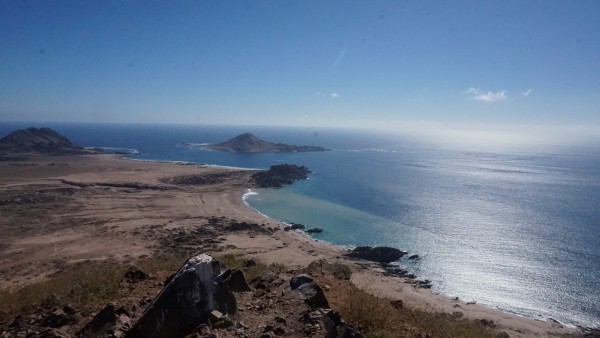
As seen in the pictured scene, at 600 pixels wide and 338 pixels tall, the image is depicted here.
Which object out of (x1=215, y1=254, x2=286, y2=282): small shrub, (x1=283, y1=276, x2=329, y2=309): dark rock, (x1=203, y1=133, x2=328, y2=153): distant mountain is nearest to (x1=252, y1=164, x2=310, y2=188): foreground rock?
(x1=215, y1=254, x2=286, y2=282): small shrub

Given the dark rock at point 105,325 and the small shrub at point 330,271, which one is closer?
the dark rock at point 105,325

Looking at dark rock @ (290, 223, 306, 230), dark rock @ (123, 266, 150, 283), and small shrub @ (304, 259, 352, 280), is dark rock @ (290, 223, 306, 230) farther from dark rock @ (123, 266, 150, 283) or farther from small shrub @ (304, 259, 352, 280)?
dark rock @ (123, 266, 150, 283)

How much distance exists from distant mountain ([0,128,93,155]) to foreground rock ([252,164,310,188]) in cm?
7636

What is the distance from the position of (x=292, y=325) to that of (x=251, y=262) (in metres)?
8.36

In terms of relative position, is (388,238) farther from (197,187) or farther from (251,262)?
(197,187)

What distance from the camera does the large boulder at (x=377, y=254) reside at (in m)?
40.8

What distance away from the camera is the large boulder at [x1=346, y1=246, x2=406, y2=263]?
40.8 metres

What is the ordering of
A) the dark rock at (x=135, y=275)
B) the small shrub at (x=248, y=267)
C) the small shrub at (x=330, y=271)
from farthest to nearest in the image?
the small shrub at (x=330, y=271)
the small shrub at (x=248, y=267)
the dark rock at (x=135, y=275)

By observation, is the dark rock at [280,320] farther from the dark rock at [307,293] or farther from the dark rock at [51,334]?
the dark rock at [51,334]

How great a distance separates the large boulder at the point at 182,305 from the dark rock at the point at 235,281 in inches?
98.4

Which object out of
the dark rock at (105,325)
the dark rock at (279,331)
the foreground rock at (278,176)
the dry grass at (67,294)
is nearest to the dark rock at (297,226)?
the foreground rock at (278,176)

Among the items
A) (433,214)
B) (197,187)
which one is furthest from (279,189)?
(433,214)

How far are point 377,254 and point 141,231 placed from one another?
27483 mm

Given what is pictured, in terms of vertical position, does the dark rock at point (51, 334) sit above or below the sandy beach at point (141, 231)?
above
